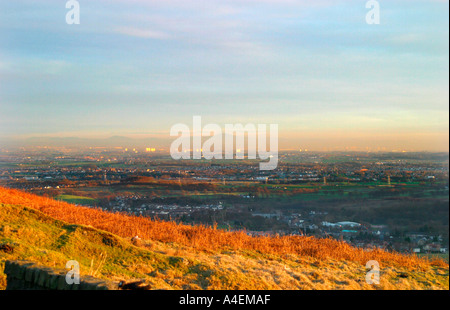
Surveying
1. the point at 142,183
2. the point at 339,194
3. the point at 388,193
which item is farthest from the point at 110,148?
the point at 388,193

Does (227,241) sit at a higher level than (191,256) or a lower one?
lower

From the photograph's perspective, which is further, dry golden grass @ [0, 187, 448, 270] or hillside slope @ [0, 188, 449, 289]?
dry golden grass @ [0, 187, 448, 270]

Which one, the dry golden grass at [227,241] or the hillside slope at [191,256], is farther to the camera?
the dry golden grass at [227,241]

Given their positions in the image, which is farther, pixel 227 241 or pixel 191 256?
pixel 227 241
